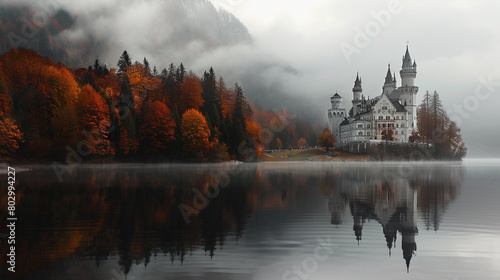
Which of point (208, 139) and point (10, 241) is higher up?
point (208, 139)

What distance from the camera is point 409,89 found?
6417 inches

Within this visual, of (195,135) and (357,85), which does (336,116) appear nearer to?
(357,85)

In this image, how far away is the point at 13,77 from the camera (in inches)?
3088

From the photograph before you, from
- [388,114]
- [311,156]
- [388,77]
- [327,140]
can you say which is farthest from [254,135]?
[388,77]

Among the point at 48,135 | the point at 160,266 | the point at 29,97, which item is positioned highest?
the point at 29,97

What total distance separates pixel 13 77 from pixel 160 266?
262 feet

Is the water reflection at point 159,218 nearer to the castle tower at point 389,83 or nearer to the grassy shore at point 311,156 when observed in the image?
the grassy shore at point 311,156

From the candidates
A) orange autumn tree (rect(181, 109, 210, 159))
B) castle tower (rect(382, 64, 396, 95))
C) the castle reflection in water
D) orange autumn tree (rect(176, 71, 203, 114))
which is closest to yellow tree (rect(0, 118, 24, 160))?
orange autumn tree (rect(181, 109, 210, 159))

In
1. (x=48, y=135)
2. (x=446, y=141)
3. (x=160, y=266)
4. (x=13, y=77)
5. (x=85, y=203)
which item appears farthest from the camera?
(x=446, y=141)

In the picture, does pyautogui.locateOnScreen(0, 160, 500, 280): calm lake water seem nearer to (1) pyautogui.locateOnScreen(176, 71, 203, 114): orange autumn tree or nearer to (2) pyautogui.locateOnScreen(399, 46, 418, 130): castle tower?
(1) pyautogui.locateOnScreen(176, 71, 203, 114): orange autumn tree

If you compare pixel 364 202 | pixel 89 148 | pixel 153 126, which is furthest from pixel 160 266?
pixel 153 126

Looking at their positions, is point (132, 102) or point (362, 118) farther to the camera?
point (362, 118)

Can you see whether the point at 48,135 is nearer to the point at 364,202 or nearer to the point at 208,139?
the point at 208,139

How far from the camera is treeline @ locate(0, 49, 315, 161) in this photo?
68688 mm
